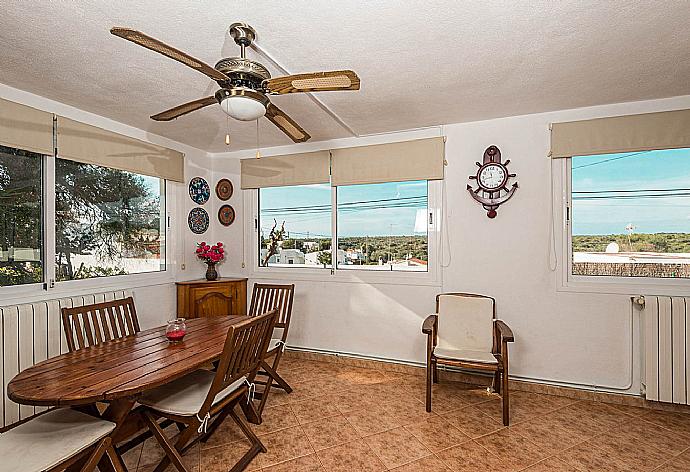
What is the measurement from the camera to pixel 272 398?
3314mm

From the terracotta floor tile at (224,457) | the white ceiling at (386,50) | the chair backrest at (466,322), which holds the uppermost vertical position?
the white ceiling at (386,50)

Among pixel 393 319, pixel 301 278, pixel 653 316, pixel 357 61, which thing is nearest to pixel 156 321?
pixel 301 278

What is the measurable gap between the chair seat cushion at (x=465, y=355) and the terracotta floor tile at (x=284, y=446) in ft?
3.97

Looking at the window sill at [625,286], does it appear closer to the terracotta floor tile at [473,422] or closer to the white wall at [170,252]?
the terracotta floor tile at [473,422]

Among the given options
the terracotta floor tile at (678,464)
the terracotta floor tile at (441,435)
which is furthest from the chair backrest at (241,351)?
the terracotta floor tile at (678,464)

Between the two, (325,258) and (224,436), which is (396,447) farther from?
(325,258)

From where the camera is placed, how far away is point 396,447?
8.35ft

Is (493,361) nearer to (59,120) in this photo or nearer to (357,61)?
(357,61)

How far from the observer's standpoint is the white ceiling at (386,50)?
6.17 feet

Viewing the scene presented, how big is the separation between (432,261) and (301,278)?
60.9 inches

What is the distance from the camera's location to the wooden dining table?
1704 mm

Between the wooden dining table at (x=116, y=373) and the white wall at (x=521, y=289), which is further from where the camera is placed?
the white wall at (x=521, y=289)

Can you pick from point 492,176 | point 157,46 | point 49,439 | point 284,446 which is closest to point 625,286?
point 492,176

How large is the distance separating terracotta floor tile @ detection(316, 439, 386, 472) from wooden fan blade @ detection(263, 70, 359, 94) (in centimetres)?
216
